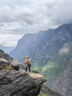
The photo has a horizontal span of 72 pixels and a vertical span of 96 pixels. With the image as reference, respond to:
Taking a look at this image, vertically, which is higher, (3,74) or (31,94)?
(3,74)

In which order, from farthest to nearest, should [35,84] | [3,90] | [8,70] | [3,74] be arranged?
[35,84]
[8,70]
[3,74]
[3,90]

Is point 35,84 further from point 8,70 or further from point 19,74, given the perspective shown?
point 8,70

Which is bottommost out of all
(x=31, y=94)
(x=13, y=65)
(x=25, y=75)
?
(x=31, y=94)

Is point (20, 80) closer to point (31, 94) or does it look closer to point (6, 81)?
point (6, 81)

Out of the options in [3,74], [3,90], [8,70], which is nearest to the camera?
[3,90]

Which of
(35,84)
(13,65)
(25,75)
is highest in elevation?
(13,65)

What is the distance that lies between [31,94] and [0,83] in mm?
8535

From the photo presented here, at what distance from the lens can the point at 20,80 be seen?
28.0 metres

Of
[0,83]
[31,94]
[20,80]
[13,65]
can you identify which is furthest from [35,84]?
[0,83]

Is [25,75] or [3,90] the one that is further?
[25,75]

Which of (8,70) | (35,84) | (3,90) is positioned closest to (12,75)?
(8,70)

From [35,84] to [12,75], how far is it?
6.46 m

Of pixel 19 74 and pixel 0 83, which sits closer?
pixel 0 83

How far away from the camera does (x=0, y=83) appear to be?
84.6 ft
